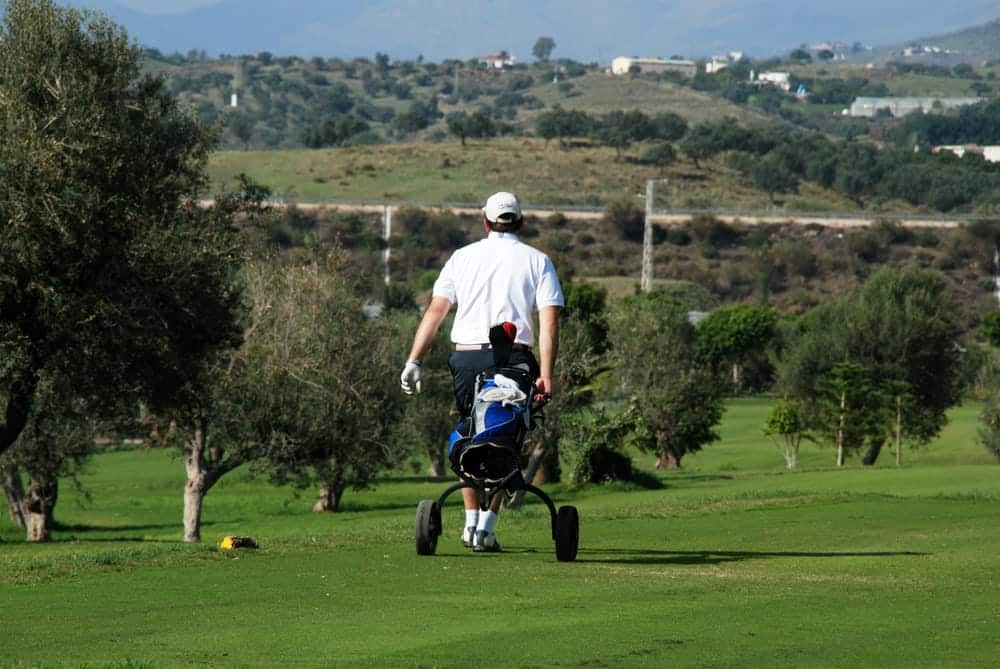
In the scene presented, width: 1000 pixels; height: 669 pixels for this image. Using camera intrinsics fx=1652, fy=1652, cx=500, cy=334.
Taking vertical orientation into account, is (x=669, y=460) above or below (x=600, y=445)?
below

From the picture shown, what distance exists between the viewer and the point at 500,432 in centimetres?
1226

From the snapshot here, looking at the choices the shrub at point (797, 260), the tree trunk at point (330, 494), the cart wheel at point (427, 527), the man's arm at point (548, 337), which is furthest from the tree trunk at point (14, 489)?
the shrub at point (797, 260)

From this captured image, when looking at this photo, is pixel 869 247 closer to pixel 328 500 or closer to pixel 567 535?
pixel 328 500

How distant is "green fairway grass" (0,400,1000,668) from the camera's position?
8.24m

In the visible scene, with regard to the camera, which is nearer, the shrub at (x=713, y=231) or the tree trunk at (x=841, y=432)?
the tree trunk at (x=841, y=432)

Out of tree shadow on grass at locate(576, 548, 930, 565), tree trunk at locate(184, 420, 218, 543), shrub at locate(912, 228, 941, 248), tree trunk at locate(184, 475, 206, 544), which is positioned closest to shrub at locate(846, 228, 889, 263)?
shrub at locate(912, 228, 941, 248)

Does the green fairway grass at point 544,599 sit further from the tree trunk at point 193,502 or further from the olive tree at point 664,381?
the olive tree at point 664,381

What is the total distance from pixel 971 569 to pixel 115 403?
16.1 metres

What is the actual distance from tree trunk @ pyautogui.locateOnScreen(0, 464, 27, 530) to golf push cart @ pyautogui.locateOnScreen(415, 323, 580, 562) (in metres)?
28.3

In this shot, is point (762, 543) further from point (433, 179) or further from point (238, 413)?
point (433, 179)

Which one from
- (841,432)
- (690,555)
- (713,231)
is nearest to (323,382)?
(690,555)

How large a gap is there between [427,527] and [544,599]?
9.91 ft

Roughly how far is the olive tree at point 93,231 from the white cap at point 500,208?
10.4 metres

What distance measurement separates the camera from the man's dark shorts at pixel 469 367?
12438mm
